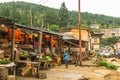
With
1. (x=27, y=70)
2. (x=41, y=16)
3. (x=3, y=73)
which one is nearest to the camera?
(x=3, y=73)

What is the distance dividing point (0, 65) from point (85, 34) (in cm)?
3887

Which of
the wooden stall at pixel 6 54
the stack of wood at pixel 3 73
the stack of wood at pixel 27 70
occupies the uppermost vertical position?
the wooden stall at pixel 6 54

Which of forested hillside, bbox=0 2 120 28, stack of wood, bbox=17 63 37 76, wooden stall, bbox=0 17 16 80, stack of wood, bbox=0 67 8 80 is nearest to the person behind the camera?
stack of wood, bbox=0 67 8 80

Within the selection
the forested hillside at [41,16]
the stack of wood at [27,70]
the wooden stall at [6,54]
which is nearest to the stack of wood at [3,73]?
the wooden stall at [6,54]

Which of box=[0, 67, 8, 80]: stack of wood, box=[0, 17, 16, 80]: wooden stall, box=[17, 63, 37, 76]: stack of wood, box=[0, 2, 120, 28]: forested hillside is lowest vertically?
box=[17, 63, 37, 76]: stack of wood

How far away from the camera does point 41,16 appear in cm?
9088

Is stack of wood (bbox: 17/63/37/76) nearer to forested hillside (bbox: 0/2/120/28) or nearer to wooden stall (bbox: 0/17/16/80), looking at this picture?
wooden stall (bbox: 0/17/16/80)

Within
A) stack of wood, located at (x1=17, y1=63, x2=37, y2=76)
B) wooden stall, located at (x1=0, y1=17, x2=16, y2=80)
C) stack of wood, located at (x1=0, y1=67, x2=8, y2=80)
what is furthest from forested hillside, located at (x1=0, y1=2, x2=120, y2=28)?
stack of wood, located at (x1=0, y1=67, x2=8, y2=80)

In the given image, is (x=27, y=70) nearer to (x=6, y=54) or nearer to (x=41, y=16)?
(x=6, y=54)

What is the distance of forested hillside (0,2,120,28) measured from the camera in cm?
6600

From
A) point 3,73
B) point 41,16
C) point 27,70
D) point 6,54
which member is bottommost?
point 27,70

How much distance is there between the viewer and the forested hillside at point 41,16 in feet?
217

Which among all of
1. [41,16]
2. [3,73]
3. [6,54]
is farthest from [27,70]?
[41,16]

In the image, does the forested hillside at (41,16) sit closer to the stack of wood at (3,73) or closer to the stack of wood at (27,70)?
the stack of wood at (27,70)
